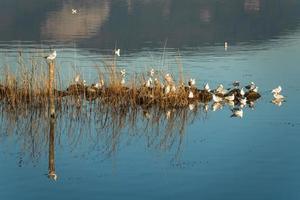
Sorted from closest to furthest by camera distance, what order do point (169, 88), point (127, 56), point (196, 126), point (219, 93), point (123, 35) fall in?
point (196, 126)
point (169, 88)
point (219, 93)
point (127, 56)
point (123, 35)

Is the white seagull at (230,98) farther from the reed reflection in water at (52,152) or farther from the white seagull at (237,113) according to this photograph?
the reed reflection in water at (52,152)

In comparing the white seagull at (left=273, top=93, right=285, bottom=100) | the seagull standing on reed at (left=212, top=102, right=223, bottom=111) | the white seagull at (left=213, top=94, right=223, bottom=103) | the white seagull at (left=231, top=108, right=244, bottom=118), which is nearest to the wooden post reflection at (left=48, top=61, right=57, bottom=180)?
the seagull standing on reed at (left=212, top=102, right=223, bottom=111)

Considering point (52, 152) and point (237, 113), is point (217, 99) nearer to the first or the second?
point (237, 113)

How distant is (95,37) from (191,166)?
3980 cm

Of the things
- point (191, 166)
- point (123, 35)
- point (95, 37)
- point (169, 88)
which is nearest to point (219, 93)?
point (169, 88)

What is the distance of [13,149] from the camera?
1962 centimetres

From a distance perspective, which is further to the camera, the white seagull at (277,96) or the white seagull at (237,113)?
the white seagull at (277,96)

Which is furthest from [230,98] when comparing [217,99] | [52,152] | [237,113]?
[52,152]

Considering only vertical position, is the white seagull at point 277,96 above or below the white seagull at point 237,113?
above

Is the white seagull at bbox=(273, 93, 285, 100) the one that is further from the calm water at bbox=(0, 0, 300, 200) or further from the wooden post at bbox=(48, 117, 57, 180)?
the wooden post at bbox=(48, 117, 57, 180)

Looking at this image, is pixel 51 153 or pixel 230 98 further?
pixel 230 98

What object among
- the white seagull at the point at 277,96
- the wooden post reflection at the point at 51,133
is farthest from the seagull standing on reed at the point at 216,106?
the wooden post reflection at the point at 51,133

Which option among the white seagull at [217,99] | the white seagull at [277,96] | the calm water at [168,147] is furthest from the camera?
the white seagull at [277,96]

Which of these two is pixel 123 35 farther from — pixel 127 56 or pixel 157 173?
pixel 157 173
